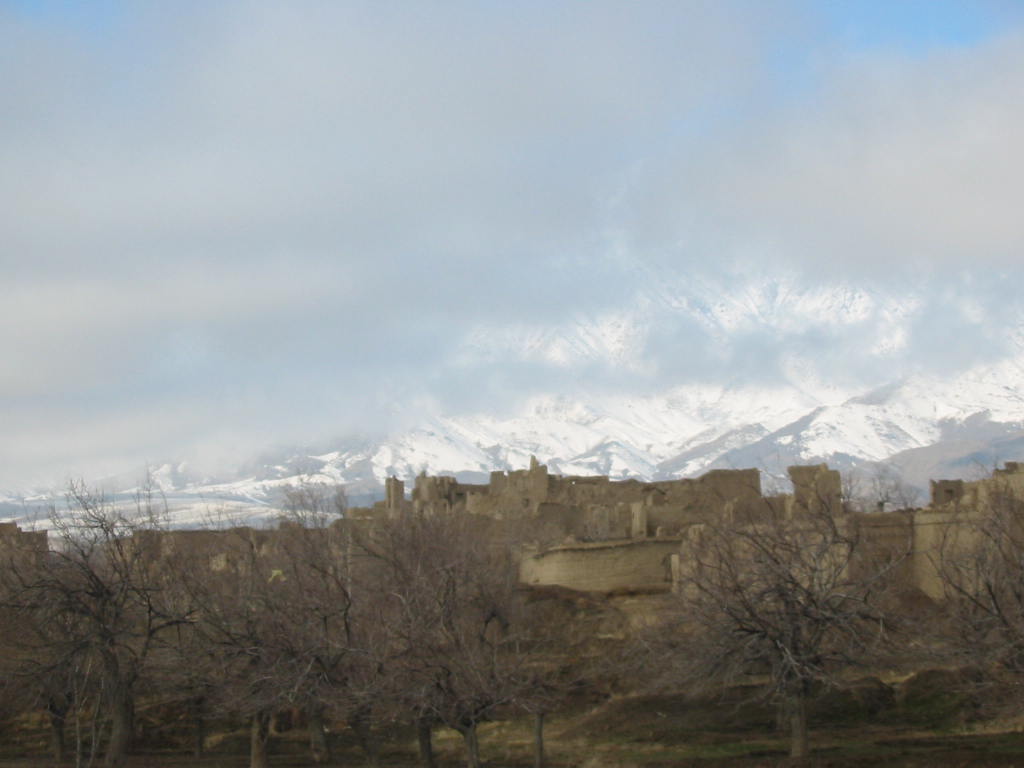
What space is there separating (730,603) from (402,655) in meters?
9.01

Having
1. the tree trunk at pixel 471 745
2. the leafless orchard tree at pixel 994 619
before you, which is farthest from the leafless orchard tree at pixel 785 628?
the tree trunk at pixel 471 745

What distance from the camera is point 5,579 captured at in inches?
1757

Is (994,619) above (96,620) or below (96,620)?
below

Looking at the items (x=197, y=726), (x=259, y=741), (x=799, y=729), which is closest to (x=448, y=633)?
(x=259, y=741)

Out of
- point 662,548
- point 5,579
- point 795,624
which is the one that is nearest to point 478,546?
point 662,548

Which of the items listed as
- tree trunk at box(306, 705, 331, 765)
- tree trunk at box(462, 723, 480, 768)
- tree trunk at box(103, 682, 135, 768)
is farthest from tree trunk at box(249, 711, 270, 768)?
tree trunk at box(462, 723, 480, 768)

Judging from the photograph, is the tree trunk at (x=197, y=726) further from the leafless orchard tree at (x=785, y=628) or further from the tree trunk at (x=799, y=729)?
the tree trunk at (x=799, y=729)

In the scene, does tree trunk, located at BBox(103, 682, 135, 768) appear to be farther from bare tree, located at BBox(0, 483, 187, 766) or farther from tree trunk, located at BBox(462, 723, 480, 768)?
tree trunk, located at BBox(462, 723, 480, 768)

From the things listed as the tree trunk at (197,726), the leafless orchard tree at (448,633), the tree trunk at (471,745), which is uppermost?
the leafless orchard tree at (448,633)

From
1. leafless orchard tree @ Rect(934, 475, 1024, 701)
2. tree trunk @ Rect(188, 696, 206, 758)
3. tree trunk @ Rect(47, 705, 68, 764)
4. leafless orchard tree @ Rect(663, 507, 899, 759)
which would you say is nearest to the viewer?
leafless orchard tree @ Rect(934, 475, 1024, 701)

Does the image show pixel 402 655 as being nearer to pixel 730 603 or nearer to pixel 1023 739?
pixel 730 603

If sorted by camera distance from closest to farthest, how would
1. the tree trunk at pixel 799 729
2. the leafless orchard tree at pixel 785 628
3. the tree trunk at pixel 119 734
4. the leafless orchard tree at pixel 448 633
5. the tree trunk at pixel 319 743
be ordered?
1. the leafless orchard tree at pixel 785 628
2. the tree trunk at pixel 799 729
3. the leafless orchard tree at pixel 448 633
4. the tree trunk at pixel 119 734
5. the tree trunk at pixel 319 743

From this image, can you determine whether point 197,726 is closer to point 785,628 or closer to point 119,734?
point 119,734

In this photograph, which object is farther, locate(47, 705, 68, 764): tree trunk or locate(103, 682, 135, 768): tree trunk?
locate(47, 705, 68, 764): tree trunk
